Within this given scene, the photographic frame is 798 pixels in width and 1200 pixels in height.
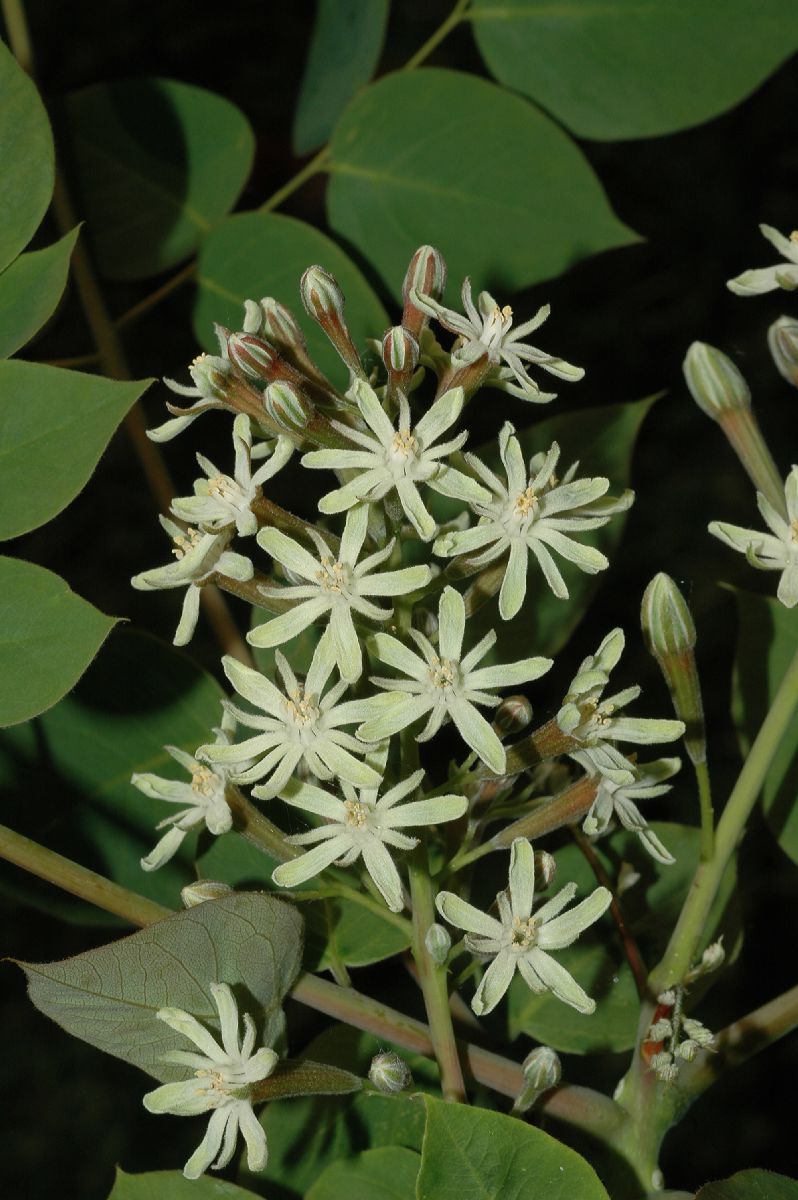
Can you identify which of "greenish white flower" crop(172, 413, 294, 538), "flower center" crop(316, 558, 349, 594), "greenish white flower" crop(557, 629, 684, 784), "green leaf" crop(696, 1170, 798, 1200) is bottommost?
"green leaf" crop(696, 1170, 798, 1200)

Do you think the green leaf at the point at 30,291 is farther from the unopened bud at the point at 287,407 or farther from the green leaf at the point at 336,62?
the green leaf at the point at 336,62

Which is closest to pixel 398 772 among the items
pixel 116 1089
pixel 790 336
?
pixel 790 336

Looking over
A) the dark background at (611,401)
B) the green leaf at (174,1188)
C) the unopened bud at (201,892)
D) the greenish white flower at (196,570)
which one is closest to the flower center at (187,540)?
the greenish white flower at (196,570)

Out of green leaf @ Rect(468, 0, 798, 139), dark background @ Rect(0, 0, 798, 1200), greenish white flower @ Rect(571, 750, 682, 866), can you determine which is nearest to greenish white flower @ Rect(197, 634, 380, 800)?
greenish white flower @ Rect(571, 750, 682, 866)

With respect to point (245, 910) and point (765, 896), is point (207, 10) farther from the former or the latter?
point (245, 910)

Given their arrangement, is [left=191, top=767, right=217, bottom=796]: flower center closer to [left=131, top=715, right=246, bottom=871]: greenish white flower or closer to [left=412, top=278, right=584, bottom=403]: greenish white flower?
[left=131, top=715, right=246, bottom=871]: greenish white flower

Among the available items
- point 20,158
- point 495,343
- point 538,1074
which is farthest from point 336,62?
point 538,1074
